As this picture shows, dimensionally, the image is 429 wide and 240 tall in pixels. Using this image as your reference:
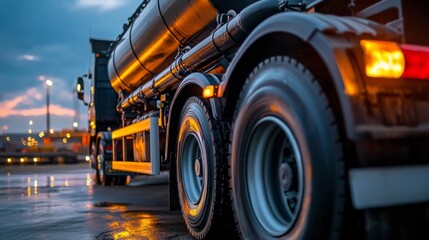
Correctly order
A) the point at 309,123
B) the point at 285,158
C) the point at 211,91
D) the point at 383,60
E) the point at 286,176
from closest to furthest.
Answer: the point at 383,60, the point at 309,123, the point at 286,176, the point at 285,158, the point at 211,91

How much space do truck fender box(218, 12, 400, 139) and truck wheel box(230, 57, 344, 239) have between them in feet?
0.38

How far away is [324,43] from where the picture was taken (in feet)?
8.05

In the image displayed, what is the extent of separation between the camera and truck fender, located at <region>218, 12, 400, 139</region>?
2.34 meters

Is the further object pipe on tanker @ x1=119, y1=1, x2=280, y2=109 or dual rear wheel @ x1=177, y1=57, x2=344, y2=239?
pipe on tanker @ x1=119, y1=1, x2=280, y2=109

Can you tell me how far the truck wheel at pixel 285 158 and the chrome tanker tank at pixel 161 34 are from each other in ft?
6.34

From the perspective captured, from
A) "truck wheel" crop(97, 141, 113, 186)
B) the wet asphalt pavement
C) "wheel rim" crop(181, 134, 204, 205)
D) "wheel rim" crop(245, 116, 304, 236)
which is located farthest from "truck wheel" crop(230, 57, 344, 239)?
"truck wheel" crop(97, 141, 113, 186)

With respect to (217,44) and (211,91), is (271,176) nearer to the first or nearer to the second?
(211,91)

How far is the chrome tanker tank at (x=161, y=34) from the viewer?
513 cm

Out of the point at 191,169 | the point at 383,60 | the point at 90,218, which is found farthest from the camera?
the point at 90,218

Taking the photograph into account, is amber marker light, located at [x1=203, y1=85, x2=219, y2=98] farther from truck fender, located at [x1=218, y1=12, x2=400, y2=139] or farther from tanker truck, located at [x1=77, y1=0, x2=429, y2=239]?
truck fender, located at [x1=218, y1=12, x2=400, y2=139]

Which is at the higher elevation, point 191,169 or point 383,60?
point 383,60

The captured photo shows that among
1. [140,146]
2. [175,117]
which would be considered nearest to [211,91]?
[175,117]

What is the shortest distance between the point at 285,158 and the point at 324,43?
0.98 meters

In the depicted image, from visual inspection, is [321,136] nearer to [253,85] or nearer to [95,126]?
[253,85]
